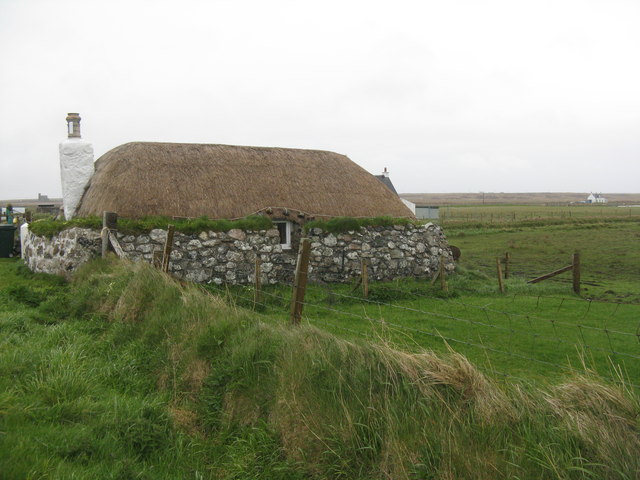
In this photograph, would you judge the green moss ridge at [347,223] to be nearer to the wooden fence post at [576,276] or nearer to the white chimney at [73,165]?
the wooden fence post at [576,276]

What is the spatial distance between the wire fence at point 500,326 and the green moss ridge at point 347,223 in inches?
68.5

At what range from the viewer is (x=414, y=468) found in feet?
12.2

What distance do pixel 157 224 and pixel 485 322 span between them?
27.6 ft

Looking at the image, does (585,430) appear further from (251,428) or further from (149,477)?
(149,477)

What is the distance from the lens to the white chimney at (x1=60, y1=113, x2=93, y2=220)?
16.0 metres

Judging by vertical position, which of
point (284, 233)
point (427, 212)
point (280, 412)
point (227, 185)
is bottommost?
point (280, 412)

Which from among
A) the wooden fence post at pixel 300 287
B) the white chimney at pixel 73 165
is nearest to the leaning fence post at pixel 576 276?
the wooden fence post at pixel 300 287

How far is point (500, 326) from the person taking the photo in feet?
38.0

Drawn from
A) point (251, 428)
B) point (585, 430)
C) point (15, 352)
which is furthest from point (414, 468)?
point (15, 352)

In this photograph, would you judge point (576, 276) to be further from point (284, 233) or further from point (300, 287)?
point (300, 287)

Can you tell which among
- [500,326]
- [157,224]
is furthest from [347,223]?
[500,326]

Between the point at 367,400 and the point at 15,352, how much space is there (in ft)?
13.4

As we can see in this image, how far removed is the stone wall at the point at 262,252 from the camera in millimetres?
13641

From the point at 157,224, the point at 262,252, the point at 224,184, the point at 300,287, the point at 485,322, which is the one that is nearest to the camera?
the point at 300,287
